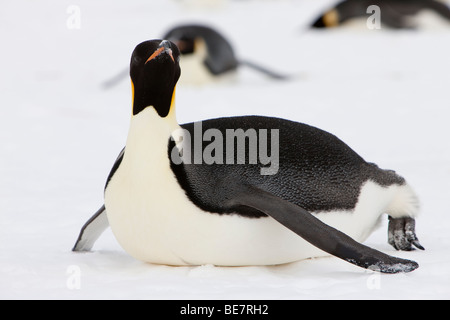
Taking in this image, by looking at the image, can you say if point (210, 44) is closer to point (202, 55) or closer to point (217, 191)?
point (202, 55)

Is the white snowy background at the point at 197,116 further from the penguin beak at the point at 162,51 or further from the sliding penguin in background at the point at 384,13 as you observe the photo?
the penguin beak at the point at 162,51

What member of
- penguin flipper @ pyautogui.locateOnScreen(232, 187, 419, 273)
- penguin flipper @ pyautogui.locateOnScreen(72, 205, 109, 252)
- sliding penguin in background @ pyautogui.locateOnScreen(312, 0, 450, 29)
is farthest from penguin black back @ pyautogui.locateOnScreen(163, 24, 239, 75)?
penguin flipper @ pyautogui.locateOnScreen(232, 187, 419, 273)

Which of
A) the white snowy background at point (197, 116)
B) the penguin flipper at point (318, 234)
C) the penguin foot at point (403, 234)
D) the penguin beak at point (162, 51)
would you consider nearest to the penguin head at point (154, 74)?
the penguin beak at point (162, 51)

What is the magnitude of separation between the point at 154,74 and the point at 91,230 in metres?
0.59

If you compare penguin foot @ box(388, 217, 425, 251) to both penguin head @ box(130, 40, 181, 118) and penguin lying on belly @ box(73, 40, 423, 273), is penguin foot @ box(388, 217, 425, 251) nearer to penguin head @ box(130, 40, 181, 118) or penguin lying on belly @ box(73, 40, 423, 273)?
penguin lying on belly @ box(73, 40, 423, 273)

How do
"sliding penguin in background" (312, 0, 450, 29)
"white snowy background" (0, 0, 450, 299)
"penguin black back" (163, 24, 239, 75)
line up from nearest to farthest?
"white snowy background" (0, 0, 450, 299), "penguin black back" (163, 24, 239, 75), "sliding penguin in background" (312, 0, 450, 29)

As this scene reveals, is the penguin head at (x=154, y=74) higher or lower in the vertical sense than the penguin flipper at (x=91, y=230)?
higher

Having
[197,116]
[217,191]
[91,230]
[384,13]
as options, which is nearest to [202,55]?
[197,116]

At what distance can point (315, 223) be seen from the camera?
2041 millimetres

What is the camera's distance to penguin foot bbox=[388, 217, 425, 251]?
2.49m

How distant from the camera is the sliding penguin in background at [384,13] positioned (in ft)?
27.2

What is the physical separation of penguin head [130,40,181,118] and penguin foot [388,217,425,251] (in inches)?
30.1

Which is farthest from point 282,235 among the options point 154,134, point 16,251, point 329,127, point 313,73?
point 313,73

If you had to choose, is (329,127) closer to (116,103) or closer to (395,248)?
(116,103)
